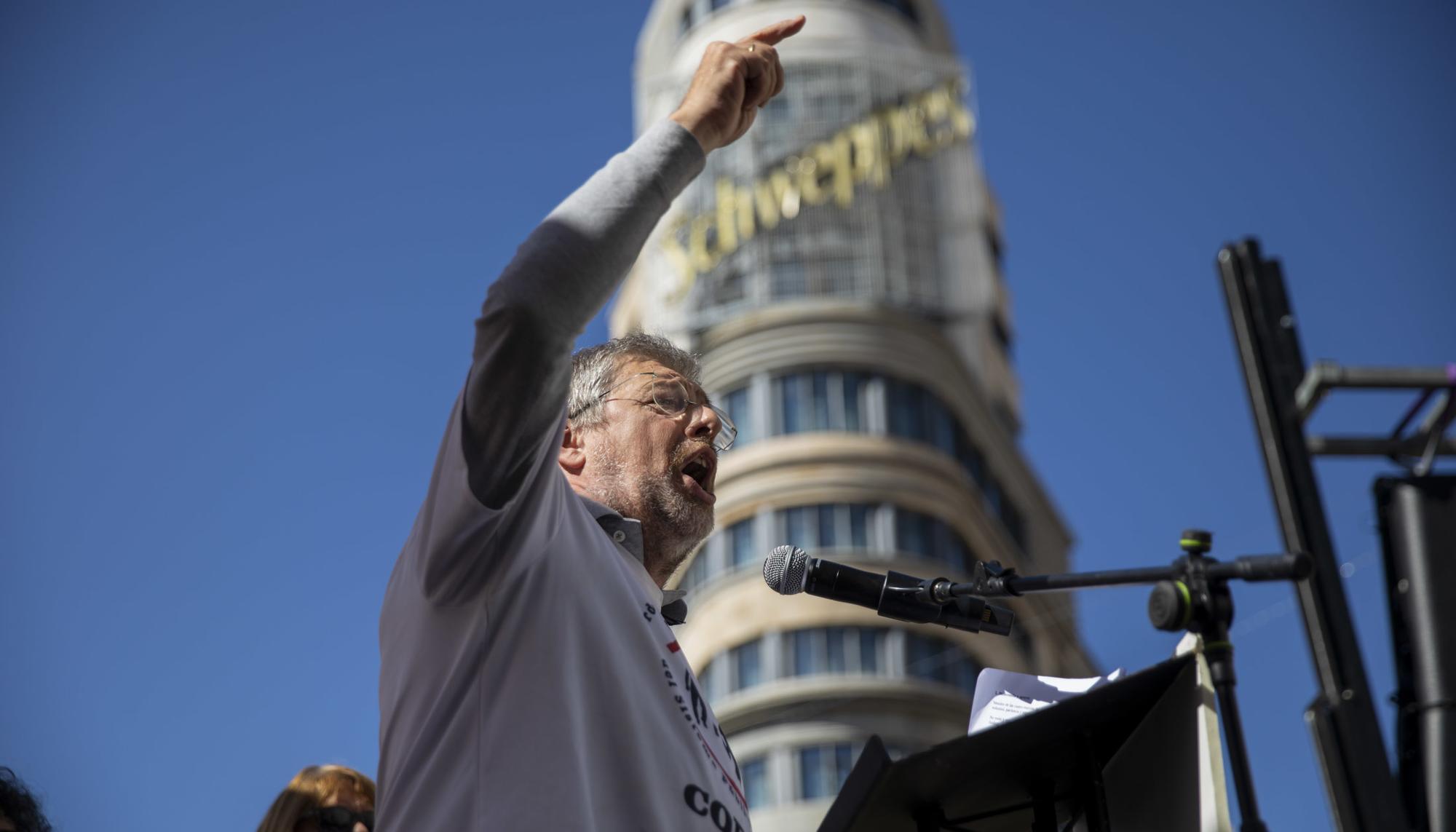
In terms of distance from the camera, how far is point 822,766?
40031 millimetres

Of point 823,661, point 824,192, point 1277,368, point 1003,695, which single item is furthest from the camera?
point 824,192

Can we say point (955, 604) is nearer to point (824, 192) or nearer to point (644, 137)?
point (644, 137)

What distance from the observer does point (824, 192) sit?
46562mm

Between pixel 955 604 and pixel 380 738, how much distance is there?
1.32 metres

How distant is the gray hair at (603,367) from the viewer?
3910 mm

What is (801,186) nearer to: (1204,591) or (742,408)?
(742,408)

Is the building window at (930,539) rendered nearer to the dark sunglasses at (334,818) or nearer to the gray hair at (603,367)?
the dark sunglasses at (334,818)

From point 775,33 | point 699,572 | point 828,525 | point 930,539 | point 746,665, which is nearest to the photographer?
point 775,33

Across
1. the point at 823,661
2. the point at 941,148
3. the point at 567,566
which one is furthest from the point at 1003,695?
the point at 941,148

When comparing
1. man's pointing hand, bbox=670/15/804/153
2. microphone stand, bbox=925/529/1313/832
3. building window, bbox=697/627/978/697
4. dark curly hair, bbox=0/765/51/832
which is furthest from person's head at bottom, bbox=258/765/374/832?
building window, bbox=697/627/978/697

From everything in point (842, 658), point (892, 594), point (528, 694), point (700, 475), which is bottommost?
point (528, 694)

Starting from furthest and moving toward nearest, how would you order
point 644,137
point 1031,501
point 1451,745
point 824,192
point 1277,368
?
point 1031,501, point 824,192, point 1277,368, point 1451,745, point 644,137

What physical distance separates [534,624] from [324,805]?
221 centimetres

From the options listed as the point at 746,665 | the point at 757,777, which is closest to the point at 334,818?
the point at 757,777
